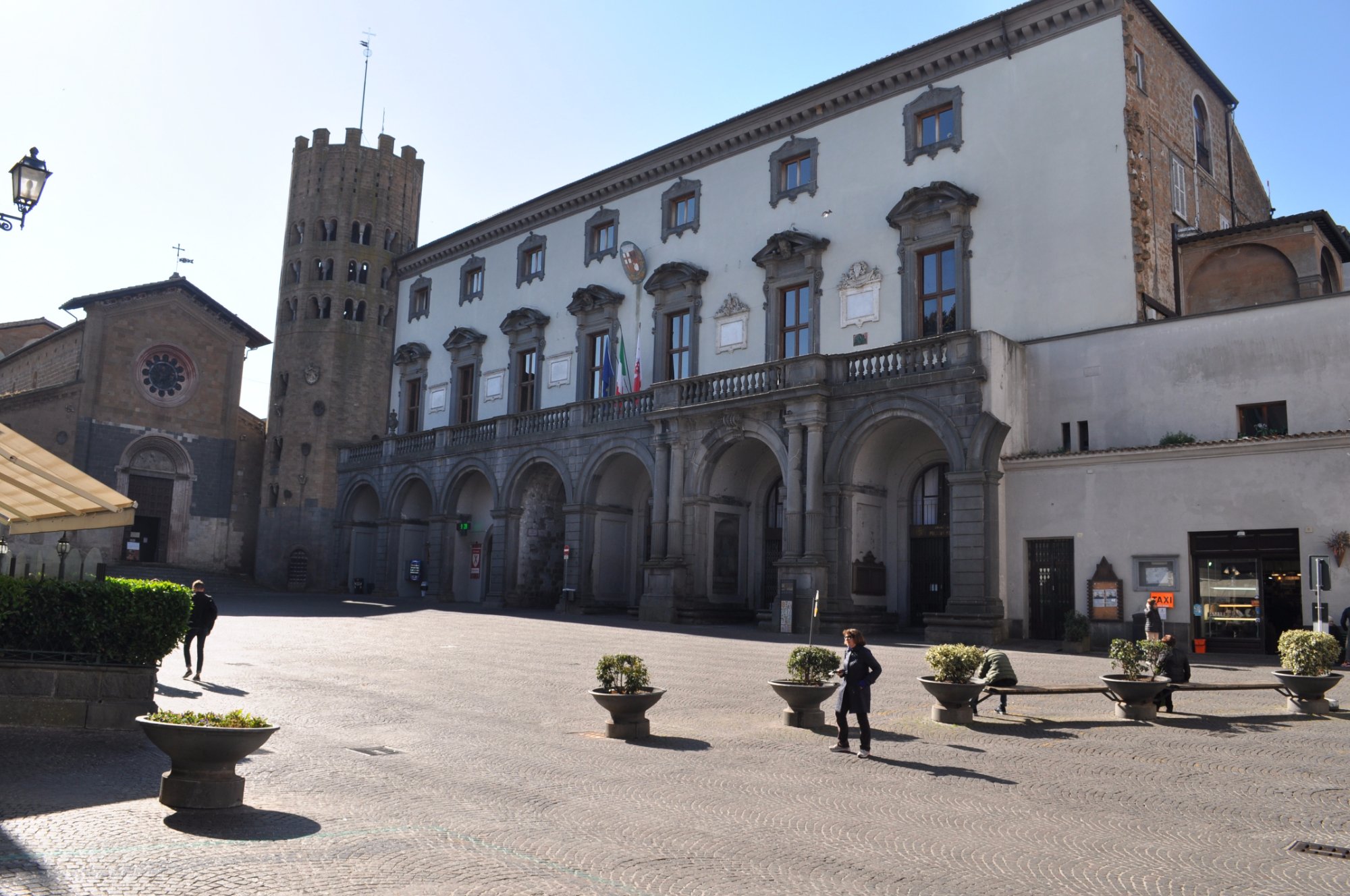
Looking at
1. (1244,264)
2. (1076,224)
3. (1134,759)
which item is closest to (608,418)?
(1076,224)

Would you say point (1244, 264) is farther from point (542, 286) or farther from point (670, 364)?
point (542, 286)

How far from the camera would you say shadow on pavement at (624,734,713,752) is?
1212cm

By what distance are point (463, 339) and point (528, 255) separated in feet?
16.8

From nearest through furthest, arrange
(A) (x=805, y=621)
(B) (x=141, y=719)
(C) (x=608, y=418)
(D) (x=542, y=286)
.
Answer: (B) (x=141, y=719)
(A) (x=805, y=621)
(C) (x=608, y=418)
(D) (x=542, y=286)

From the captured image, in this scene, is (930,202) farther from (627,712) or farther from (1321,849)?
(1321,849)

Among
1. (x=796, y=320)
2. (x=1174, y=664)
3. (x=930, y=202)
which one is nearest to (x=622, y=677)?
(x=1174, y=664)

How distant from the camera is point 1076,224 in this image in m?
27.9

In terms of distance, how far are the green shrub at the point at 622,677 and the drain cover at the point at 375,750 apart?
8.52 ft

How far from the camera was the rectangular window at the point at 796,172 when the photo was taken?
34.6 m

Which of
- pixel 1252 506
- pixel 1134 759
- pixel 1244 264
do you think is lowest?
pixel 1134 759

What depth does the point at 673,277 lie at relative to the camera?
3788cm

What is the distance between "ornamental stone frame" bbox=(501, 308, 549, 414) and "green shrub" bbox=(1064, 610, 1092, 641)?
2485cm

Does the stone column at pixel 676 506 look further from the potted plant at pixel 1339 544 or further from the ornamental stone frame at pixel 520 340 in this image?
the potted plant at pixel 1339 544

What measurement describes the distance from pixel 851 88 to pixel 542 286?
16273mm
